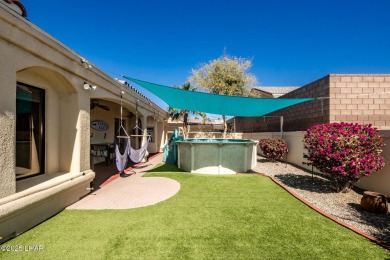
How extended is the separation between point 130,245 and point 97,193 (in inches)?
131

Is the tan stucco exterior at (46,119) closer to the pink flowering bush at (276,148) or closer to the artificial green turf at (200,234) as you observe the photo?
the artificial green turf at (200,234)

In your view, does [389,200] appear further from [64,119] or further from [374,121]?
[64,119]

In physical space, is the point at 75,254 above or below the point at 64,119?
below

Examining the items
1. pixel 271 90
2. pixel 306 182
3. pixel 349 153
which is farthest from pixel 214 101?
pixel 271 90

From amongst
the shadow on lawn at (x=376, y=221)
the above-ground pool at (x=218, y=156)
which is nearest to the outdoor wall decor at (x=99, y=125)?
the above-ground pool at (x=218, y=156)

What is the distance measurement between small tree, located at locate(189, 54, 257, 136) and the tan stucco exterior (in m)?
20.9

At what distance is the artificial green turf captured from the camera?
3.07 m

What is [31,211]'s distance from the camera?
3785mm

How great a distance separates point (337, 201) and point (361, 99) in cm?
507

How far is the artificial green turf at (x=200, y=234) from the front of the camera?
10.1 feet

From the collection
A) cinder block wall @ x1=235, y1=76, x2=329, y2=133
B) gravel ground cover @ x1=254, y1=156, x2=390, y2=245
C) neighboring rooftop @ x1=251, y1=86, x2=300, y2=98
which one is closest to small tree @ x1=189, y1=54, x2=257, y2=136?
neighboring rooftop @ x1=251, y1=86, x2=300, y2=98

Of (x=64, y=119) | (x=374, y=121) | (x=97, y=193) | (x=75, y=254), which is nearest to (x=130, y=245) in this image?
(x=75, y=254)

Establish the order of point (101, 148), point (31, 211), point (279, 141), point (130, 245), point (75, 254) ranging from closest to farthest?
point (75, 254) < point (130, 245) < point (31, 211) < point (101, 148) < point (279, 141)

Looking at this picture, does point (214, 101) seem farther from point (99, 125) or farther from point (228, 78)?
point (228, 78)
